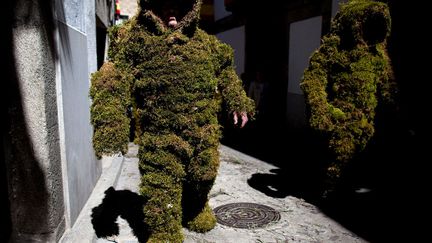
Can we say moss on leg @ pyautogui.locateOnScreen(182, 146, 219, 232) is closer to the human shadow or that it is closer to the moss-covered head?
the human shadow

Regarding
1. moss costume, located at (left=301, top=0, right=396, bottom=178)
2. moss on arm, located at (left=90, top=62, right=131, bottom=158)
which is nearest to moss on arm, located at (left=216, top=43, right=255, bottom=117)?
moss on arm, located at (left=90, top=62, right=131, bottom=158)

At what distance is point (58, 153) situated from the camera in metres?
3.09

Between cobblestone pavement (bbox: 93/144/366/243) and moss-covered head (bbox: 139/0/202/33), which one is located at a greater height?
moss-covered head (bbox: 139/0/202/33)

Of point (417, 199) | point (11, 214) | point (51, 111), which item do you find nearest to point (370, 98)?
point (417, 199)

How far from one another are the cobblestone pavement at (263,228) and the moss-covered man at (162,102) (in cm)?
65

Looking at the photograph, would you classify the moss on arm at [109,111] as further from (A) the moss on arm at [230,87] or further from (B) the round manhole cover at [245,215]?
(B) the round manhole cover at [245,215]

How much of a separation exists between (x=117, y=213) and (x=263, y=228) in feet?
5.39

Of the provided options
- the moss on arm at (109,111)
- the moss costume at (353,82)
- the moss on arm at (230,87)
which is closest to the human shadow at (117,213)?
the moss on arm at (109,111)

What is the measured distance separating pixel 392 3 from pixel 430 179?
2811mm

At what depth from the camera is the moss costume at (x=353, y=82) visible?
3.91 metres

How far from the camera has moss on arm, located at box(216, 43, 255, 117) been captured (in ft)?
11.3

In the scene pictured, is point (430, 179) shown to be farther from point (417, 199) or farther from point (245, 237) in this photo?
point (245, 237)

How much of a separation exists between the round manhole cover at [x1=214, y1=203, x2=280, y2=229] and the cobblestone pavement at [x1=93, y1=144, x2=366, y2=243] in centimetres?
9

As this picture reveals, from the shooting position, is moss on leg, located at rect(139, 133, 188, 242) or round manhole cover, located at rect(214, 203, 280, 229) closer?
moss on leg, located at rect(139, 133, 188, 242)
